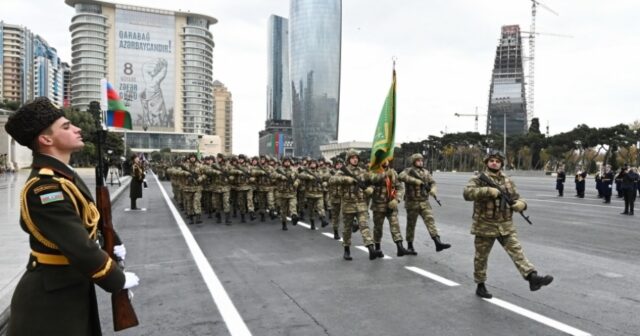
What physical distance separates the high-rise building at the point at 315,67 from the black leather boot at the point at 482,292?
140 metres

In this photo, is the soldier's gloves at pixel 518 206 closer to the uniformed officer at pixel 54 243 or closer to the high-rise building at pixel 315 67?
the uniformed officer at pixel 54 243

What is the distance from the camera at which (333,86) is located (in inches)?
5728

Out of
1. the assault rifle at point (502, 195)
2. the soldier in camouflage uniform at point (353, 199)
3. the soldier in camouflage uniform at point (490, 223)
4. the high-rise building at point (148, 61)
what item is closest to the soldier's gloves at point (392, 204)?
the soldier in camouflage uniform at point (353, 199)

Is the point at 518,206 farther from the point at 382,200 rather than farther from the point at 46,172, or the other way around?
the point at 46,172

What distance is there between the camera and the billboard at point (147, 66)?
15175 cm

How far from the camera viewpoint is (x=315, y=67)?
142750mm

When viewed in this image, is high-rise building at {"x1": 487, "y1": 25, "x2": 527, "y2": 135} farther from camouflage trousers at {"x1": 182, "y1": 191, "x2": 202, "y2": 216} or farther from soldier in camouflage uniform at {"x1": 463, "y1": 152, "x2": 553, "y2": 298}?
soldier in camouflage uniform at {"x1": 463, "y1": 152, "x2": 553, "y2": 298}

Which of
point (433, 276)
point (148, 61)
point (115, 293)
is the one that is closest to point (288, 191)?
point (433, 276)

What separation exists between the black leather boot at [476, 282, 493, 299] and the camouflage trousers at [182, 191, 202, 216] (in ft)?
28.6

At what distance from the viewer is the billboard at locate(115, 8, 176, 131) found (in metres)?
152

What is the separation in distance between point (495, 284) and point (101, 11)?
165 meters

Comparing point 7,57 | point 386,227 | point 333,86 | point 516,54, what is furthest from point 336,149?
point 386,227

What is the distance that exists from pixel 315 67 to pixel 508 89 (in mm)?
53612

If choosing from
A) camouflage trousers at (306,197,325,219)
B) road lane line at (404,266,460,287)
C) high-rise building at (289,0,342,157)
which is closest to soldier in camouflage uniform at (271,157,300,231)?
camouflage trousers at (306,197,325,219)
